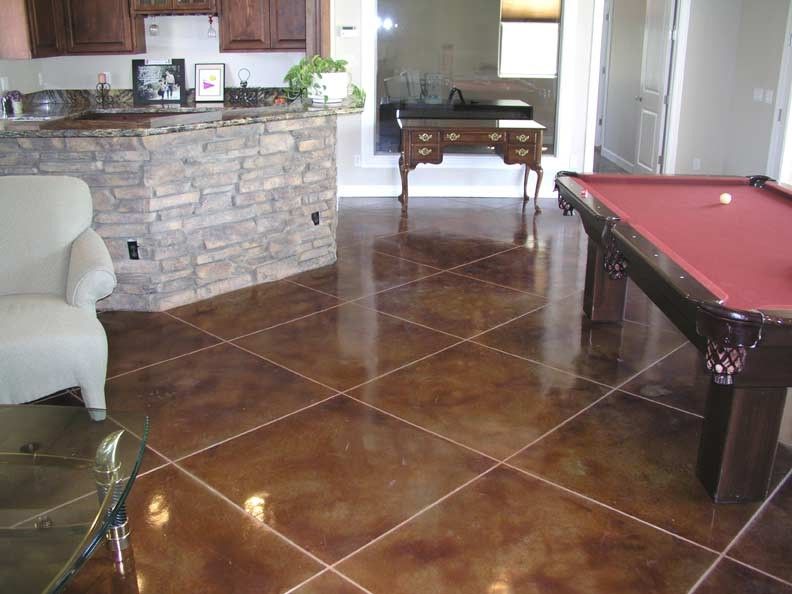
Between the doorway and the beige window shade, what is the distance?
4.24 ft

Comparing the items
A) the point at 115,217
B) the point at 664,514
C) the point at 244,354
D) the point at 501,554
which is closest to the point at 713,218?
the point at 664,514

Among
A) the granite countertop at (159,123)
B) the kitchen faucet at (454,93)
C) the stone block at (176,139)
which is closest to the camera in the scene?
the granite countertop at (159,123)

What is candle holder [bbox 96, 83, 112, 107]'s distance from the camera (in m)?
6.97

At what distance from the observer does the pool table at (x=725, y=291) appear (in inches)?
86.0

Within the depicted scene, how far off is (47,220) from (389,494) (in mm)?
1977

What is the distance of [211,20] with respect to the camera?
680 cm

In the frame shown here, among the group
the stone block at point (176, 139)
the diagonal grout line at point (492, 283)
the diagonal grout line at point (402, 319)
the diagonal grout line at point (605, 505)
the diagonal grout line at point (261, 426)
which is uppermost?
the stone block at point (176, 139)

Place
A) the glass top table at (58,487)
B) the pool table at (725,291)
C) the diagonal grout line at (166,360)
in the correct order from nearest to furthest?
the glass top table at (58,487) < the pool table at (725,291) < the diagonal grout line at (166,360)

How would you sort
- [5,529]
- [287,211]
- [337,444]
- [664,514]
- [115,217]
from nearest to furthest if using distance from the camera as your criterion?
[5,529]
[664,514]
[337,444]
[115,217]
[287,211]

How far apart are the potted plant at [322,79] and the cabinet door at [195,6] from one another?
6.44 feet

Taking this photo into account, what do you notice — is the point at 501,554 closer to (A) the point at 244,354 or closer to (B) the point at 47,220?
(A) the point at 244,354

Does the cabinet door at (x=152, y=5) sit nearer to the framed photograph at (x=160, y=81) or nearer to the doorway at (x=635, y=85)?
the framed photograph at (x=160, y=81)

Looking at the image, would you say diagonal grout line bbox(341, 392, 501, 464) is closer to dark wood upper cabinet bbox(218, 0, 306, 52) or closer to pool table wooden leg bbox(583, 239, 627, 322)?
pool table wooden leg bbox(583, 239, 627, 322)

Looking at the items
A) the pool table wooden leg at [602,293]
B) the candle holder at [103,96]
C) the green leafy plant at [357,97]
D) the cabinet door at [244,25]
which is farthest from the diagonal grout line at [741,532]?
the candle holder at [103,96]
